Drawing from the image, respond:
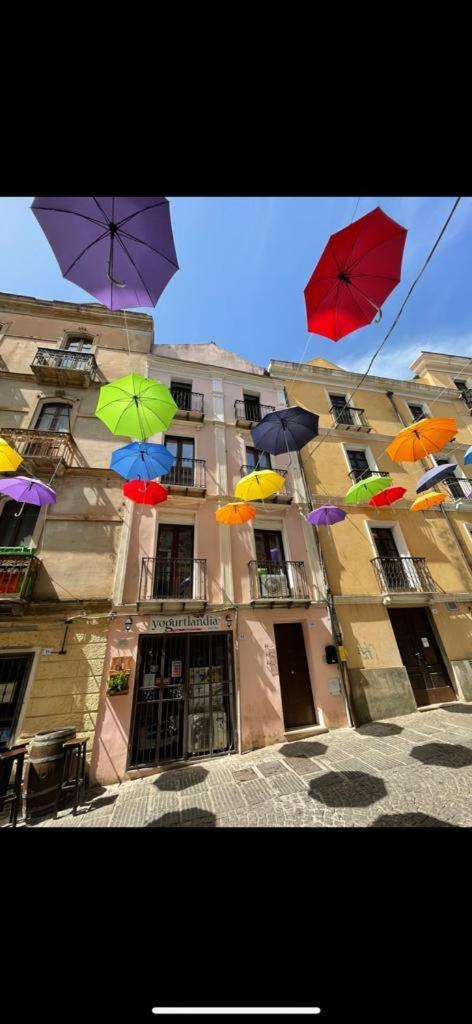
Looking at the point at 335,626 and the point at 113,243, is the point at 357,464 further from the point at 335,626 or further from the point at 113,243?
the point at 113,243

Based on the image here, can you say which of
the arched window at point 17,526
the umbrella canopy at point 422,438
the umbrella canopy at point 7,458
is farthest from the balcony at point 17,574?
the umbrella canopy at point 422,438

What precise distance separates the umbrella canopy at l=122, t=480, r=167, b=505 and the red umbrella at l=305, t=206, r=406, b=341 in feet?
16.0

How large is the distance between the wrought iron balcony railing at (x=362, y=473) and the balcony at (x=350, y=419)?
168 centimetres

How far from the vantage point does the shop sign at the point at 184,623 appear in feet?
26.2

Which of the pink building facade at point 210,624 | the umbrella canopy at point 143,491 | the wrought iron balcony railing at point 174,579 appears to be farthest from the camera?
the wrought iron balcony railing at point 174,579

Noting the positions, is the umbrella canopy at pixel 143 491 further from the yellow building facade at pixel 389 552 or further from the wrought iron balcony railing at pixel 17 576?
the yellow building facade at pixel 389 552

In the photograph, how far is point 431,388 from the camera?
1507 cm

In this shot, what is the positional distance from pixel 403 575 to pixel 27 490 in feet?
34.7

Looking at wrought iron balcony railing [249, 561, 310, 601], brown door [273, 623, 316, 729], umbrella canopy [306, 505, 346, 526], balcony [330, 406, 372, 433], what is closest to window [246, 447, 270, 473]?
umbrella canopy [306, 505, 346, 526]

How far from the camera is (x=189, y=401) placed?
11.5 m
